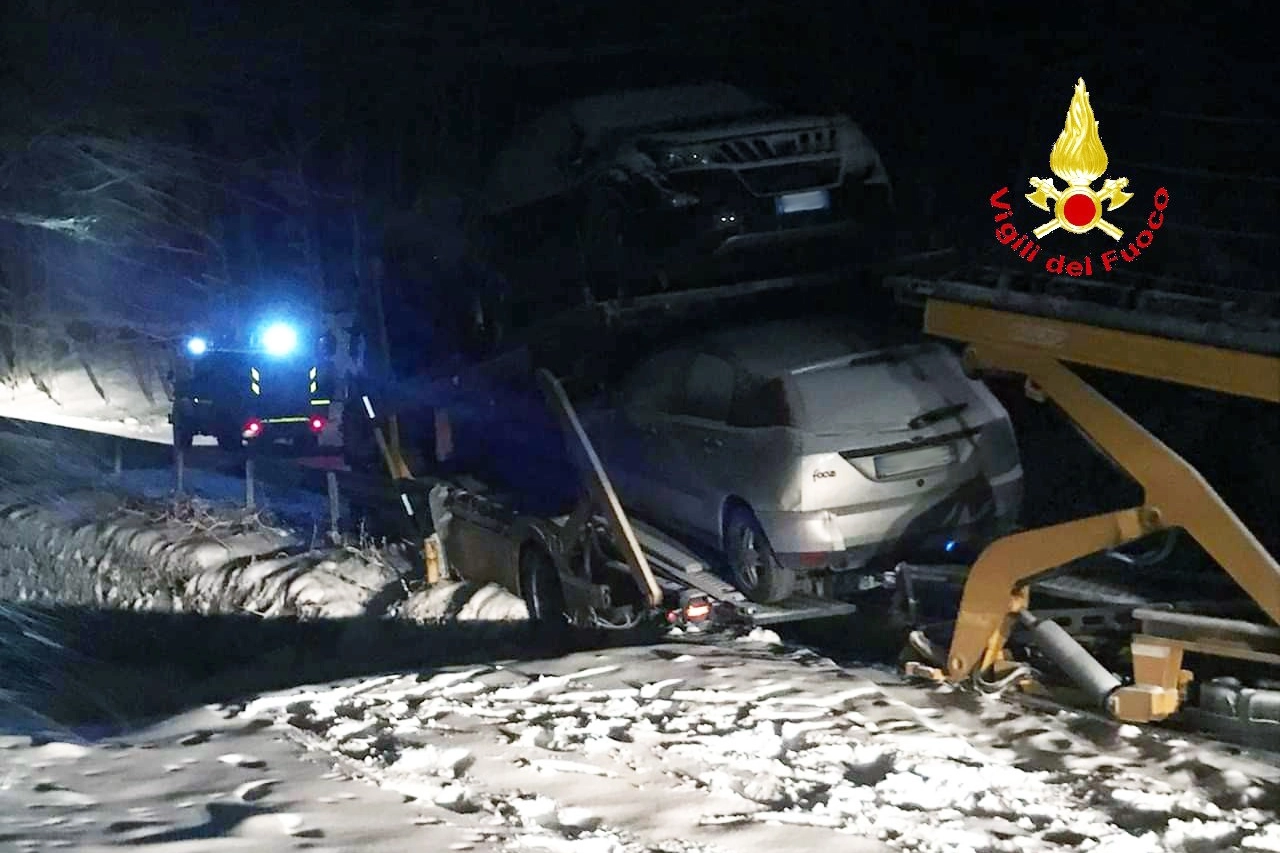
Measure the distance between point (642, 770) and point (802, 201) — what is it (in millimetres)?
6560

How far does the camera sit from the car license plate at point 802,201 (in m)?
11.5

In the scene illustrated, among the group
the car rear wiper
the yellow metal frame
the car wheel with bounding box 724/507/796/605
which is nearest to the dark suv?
the car wheel with bounding box 724/507/796/605

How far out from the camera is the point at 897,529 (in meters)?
8.61

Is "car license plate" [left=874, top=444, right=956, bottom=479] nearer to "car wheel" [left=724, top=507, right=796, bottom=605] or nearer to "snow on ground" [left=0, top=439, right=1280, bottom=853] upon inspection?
"car wheel" [left=724, top=507, right=796, bottom=605]

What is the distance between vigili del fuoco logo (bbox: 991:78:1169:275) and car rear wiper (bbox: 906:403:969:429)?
16.7 feet

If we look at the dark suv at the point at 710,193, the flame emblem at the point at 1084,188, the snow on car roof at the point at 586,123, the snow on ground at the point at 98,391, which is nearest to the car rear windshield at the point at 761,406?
the dark suv at the point at 710,193

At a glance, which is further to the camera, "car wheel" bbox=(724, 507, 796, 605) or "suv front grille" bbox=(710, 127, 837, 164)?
"suv front grille" bbox=(710, 127, 837, 164)

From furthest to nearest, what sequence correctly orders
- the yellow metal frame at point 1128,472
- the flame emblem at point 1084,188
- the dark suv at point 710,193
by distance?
the flame emblem at point 1084,188 < the dark suv at point 710,193 < the yellow metal frame at point 1128,472

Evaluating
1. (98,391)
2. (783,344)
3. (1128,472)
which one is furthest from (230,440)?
(1128,472)

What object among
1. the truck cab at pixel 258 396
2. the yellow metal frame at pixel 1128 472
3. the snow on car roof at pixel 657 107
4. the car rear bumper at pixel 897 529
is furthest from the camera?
the truck cab at pixel 258 396

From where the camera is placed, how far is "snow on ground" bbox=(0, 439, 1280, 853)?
509cm

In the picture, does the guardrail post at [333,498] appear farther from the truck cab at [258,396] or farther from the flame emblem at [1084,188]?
the flame emblem at [1084,188]

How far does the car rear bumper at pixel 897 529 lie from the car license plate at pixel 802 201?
341 cm

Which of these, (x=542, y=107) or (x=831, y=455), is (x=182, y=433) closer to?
(x=542, y=107)
